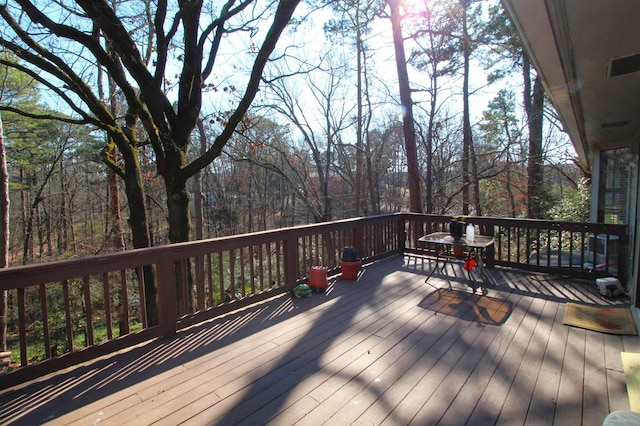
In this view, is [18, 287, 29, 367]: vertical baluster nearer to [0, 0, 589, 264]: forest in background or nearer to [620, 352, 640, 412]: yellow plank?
[620, 352, 640, 412]: yellow plank

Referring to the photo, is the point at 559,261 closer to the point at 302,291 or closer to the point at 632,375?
the point at 632,375

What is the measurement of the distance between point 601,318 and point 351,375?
8.33 feet

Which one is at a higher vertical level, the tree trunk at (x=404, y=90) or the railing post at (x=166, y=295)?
the tree trunk at (x=404, y=90)

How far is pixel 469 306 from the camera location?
3416mm

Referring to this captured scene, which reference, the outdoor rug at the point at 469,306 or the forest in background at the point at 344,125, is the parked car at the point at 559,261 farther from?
the forest in background at the point at 344,125

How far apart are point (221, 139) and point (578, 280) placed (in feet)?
17.1

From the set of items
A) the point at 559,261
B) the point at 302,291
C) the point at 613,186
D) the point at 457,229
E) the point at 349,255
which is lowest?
the point at 302,291

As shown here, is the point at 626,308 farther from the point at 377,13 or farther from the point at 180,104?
the point at 377,13

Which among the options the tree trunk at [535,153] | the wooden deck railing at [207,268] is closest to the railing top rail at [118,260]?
the wooden deck railing at [207,268]

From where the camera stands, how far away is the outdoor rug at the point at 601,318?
9.20 feet

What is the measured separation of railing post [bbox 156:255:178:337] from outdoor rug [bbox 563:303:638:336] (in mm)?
3497

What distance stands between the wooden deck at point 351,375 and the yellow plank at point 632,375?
4 cm

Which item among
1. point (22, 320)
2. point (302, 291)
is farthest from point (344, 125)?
point (22, 320)

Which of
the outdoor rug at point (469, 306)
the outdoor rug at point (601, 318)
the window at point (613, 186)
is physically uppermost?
the window at point (613, 186)
